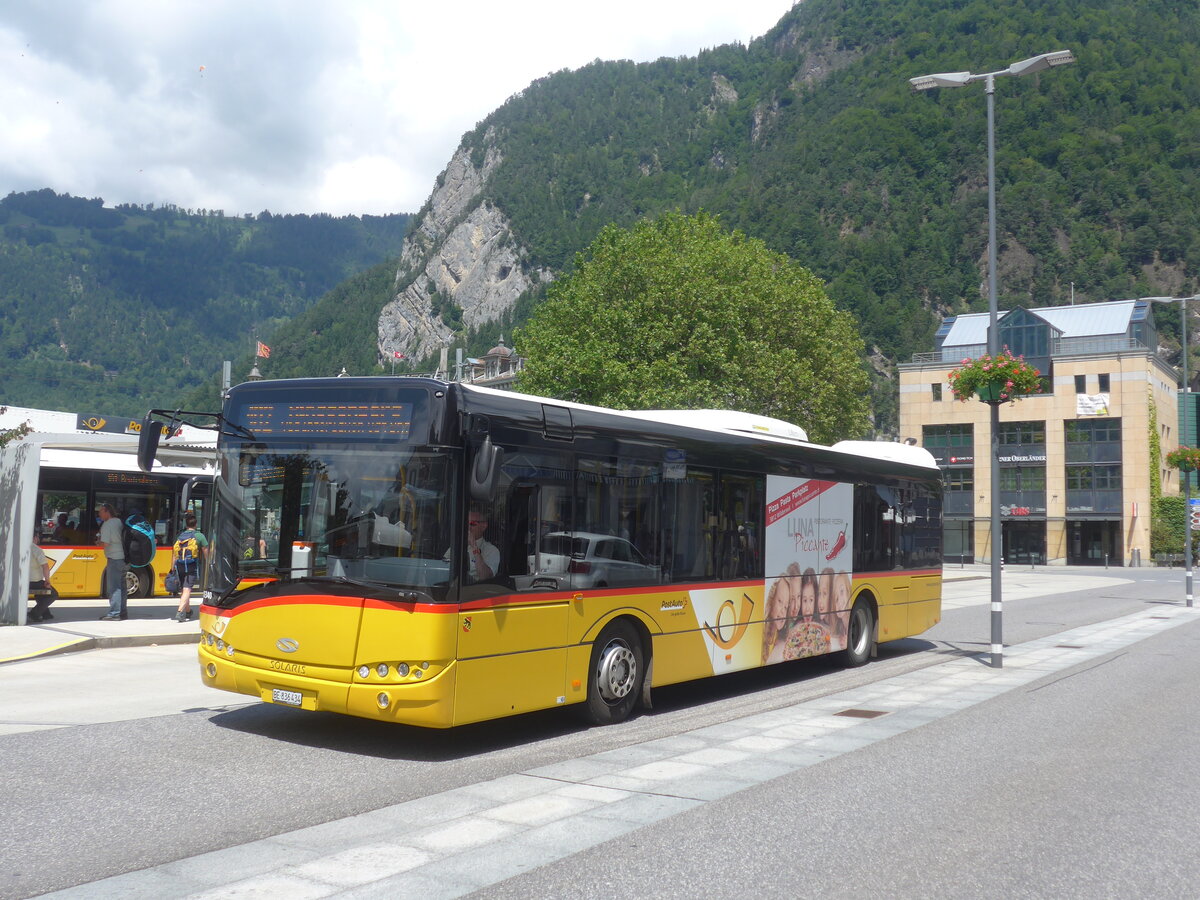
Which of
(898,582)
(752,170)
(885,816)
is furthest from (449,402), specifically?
(752,170)

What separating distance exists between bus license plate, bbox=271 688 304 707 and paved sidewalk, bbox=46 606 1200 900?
165 centimetres

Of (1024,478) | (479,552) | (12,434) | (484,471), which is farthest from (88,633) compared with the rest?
(1024,478)

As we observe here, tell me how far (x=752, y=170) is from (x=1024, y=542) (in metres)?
114

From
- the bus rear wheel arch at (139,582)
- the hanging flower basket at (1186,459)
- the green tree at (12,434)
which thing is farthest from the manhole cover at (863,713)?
the hanging flower basket at (1186,459)

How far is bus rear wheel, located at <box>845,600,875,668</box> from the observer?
14375 mm

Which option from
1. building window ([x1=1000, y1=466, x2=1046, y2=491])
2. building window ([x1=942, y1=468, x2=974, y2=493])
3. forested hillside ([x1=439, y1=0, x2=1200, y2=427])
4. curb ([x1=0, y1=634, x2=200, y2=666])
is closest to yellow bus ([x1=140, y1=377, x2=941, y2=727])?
curb ([x1=0, y1=634, x2=200, y2=666])

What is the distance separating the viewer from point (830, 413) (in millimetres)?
39938

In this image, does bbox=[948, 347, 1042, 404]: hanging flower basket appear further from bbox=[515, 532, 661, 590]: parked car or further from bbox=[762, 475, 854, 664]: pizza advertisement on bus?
bbox=[515, 532, 661, 590]: parked car

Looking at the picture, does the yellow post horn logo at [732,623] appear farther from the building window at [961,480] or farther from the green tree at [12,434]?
the building window at [961,480]

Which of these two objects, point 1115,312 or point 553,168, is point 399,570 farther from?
point 553,168

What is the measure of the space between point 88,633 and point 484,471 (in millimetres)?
10521

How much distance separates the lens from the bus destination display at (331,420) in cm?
802

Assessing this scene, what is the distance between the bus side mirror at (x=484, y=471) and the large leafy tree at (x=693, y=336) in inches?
1049

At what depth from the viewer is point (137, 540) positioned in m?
20.6
